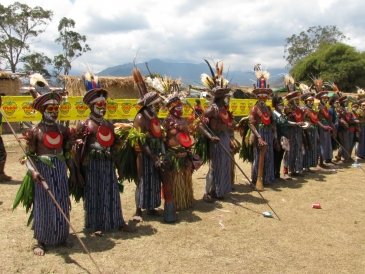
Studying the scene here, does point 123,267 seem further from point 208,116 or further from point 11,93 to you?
point 11,93

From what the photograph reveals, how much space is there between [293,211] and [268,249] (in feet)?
6.11

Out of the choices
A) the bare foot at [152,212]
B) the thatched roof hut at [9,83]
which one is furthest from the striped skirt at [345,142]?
the thatched roof hut at [9,83]

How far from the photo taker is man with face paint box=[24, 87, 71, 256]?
4.73 metres

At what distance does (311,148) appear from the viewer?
10.0m

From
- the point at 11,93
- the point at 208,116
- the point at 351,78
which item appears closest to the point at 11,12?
the point at 11,93

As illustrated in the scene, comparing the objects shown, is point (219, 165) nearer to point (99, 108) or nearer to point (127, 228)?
point (127, 228)

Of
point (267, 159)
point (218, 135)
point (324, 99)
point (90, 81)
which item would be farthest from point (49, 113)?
point (324, 99)

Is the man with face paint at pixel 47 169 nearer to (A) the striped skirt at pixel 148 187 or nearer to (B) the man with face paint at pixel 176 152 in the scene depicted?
(A) the striped skirt at pixel 148 187

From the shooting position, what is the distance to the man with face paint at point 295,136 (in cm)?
944

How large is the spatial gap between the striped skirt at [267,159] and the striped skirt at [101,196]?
3714 mm

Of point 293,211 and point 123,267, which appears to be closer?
point 123,267

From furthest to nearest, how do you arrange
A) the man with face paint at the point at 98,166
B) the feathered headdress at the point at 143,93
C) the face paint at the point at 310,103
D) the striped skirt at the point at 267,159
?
the face paint at the point at 310,103 < the striped skirt at the point at 267,159 < the feathered headdress at the point at 143,93 < the man with face paint at the point at 98,166

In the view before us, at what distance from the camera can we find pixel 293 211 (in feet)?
22.3

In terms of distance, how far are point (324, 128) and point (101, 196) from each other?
6787mm
